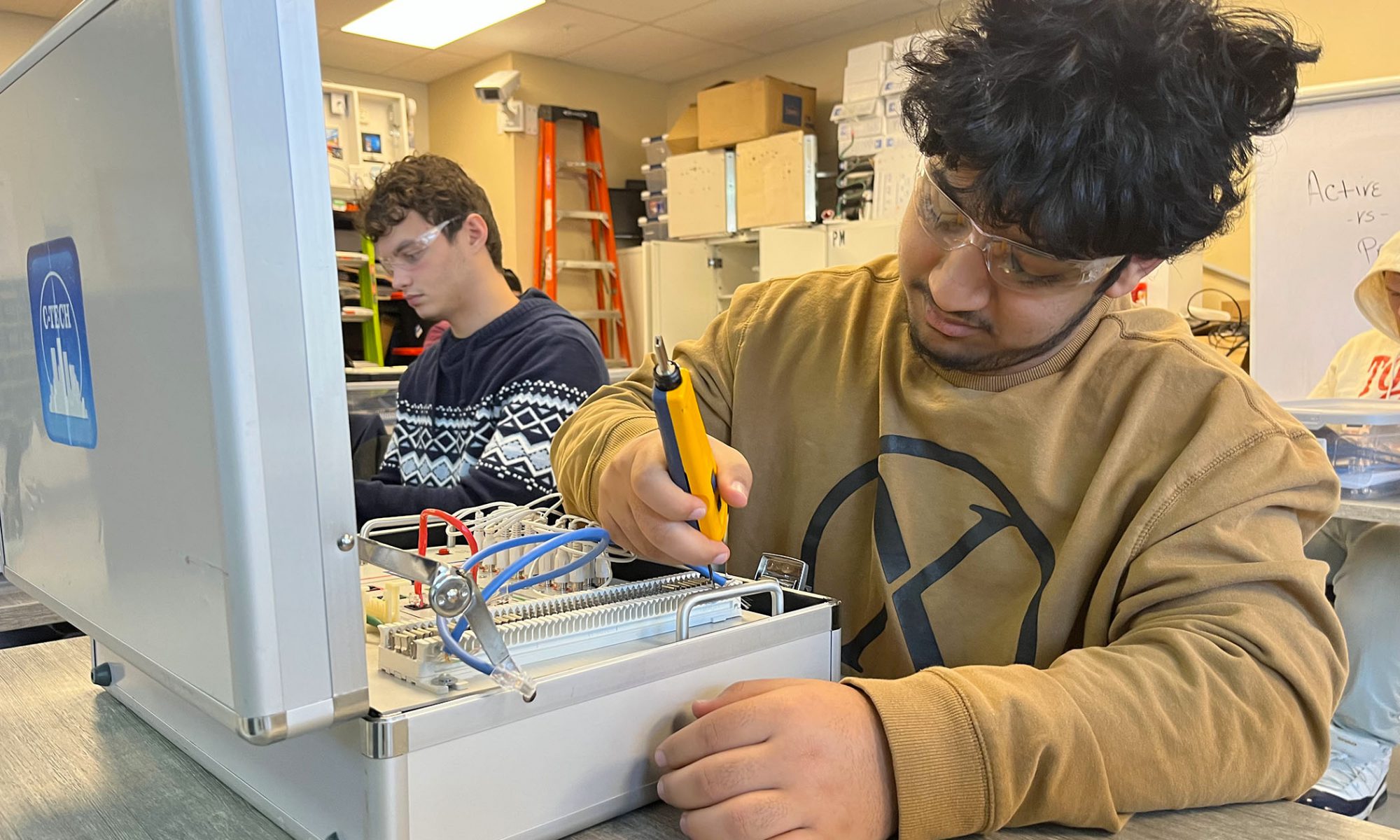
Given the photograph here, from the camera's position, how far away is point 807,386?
918mm

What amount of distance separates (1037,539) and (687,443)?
1.07 feet

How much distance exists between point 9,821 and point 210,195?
0.37m

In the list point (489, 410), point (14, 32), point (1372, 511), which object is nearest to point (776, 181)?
point (489, 410)

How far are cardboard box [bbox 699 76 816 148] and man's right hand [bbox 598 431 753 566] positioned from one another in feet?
12.8

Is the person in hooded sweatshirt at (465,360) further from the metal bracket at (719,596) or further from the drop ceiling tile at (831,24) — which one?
the drop ceiling tile at (831,24)

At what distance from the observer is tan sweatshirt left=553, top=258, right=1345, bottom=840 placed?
505 mm

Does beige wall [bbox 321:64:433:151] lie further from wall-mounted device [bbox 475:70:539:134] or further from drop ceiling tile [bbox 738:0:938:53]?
drop ceiling tile [bbox 738:0:938:53]

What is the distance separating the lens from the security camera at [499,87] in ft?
15.7

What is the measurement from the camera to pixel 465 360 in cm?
189

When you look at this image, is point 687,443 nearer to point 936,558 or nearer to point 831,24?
point 936,558

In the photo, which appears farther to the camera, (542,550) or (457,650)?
(542,550)

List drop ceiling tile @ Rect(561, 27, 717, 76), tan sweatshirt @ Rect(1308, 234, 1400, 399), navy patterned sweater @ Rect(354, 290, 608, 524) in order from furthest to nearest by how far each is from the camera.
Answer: drop ceiling tile @ Rect(561, 27, 717, 76), tan sweatshirt @ Rect(1308, 234, 1400, 399), navy patterned sweater @ Rect(354, 290, 608, 524)

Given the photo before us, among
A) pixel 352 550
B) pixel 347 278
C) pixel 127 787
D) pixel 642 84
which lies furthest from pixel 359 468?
pixel 642 84

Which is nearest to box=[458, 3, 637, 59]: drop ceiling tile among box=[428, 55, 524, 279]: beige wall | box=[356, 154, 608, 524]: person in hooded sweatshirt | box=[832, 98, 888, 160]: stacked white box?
box=[428, 55, 524, 279]: beige wall
